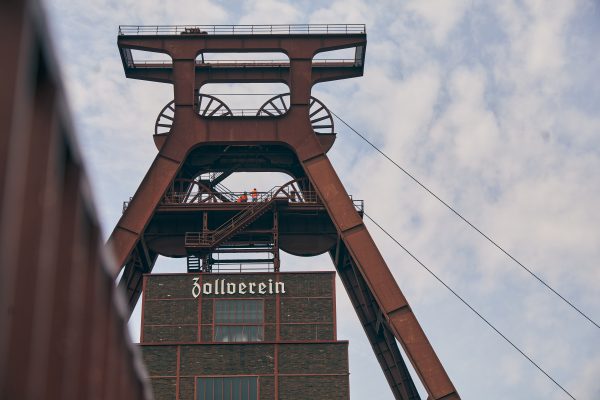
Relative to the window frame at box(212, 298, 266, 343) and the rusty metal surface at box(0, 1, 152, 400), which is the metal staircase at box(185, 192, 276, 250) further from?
the rusty metal surface at box(0, 1, 152, 400)

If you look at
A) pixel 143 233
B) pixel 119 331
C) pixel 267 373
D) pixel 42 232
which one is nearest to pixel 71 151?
pixel 42 232

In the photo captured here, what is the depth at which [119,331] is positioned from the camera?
23.5ft

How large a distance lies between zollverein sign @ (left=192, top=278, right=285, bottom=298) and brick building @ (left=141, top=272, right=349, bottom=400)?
0.13ft

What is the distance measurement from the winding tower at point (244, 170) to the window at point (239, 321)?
100 inches

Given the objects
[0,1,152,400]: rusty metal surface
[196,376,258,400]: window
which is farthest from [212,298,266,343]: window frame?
[0,1,152,400]: rusty metal surface

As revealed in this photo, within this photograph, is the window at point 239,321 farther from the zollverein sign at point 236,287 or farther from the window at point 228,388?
the window at point 228,388

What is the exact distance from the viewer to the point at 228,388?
37.2 m

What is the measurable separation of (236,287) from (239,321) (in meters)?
1.42

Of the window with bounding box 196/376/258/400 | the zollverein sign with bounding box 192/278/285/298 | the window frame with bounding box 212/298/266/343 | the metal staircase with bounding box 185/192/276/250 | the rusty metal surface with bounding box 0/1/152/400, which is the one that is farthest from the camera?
the metal staircase with bounding box 185/192/276/250

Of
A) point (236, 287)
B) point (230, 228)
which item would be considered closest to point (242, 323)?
point (236, 287)

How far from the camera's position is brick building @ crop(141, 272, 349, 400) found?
3747 cm

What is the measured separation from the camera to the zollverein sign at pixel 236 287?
39.8m

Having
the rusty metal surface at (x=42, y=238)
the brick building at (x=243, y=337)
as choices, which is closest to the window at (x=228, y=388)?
the brick building at (x=243, y=337)

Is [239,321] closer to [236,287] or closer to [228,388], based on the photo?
[236,287]
